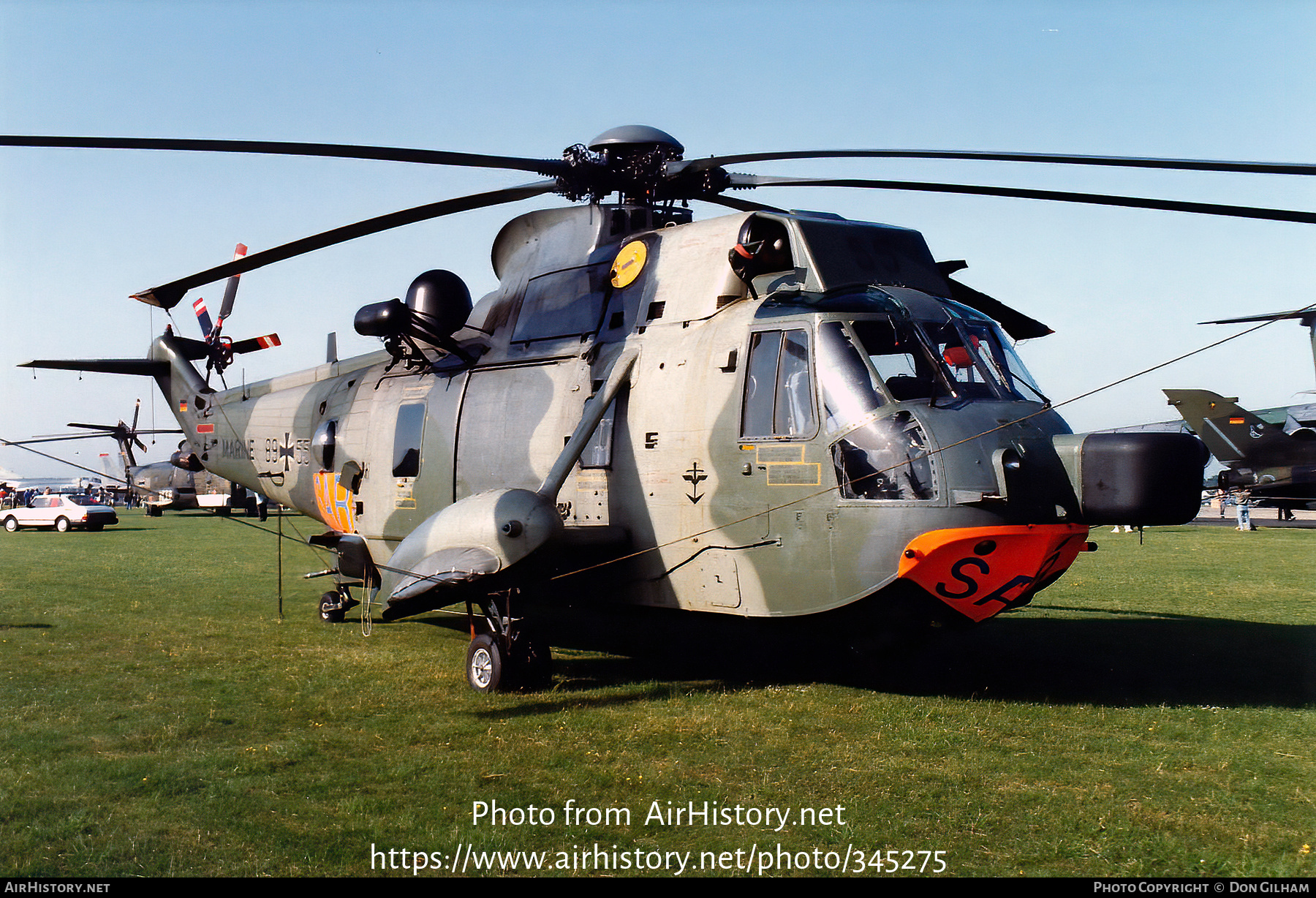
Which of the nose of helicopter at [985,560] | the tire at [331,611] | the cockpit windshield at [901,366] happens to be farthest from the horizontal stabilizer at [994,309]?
the tire at [331,611]

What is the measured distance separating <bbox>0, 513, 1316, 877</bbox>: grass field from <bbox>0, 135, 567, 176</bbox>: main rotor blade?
14.2 ft

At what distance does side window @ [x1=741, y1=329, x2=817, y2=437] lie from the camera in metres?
7.82

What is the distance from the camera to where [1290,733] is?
7.06m

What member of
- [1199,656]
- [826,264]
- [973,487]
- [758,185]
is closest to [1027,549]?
[973,487]

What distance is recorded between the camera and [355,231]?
945cm

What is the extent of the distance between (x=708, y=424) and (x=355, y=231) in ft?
13.1

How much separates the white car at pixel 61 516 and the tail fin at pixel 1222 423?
3620cm

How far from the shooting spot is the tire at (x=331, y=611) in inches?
520

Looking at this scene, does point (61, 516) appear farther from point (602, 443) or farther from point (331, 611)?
point (602, 443)

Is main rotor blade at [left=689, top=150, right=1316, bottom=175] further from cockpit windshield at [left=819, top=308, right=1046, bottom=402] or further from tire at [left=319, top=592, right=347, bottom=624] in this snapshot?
tire at [left=319, top=592, right=347, bottom=624]

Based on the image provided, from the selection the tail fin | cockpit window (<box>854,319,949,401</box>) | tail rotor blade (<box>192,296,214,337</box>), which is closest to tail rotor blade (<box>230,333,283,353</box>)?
tail rotor blade (<box>192,296,214,337</box>)

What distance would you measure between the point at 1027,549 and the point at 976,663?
284 centimetres

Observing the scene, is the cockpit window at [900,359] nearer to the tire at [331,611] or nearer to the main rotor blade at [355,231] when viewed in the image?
the main rotor blade at [355,231]

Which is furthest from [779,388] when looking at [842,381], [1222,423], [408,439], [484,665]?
[1222,423]
